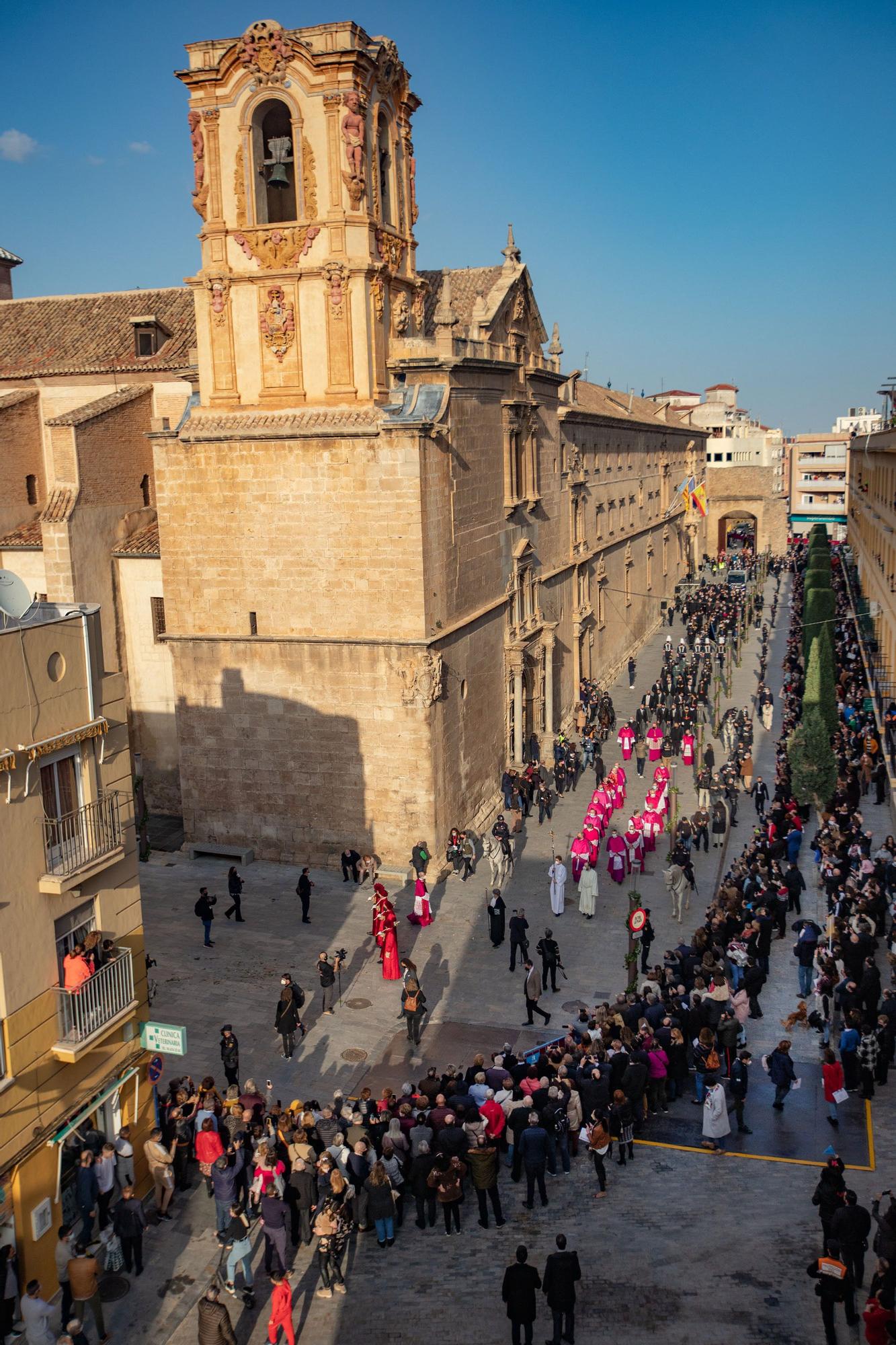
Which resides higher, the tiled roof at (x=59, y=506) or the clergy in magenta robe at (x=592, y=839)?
the tiled roof at (x=59, y=506)

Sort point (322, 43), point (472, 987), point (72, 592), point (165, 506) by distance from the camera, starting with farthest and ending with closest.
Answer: point (72, 592), point (165, 506), point (322, 43), point (472, 987)

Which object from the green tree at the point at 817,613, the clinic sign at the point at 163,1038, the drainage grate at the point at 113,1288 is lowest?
the drainage grate at the point at 113,1288

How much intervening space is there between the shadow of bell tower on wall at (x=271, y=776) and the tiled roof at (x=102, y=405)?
7.50 meters

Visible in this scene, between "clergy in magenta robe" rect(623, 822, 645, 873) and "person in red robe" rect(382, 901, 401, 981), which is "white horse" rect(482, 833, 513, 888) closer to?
"clergy in magenta robe" rect(623, 822, 645, 873)

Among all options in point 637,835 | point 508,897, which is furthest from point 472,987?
point 637,835

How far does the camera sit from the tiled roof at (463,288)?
1164 inches

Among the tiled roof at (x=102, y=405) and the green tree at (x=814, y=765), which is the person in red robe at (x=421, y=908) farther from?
the tiled roof at (x=102, y=405)

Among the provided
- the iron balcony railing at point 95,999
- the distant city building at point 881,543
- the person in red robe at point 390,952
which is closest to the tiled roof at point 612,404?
the distant city building at point 881,543

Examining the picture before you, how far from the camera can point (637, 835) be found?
24.4 metres

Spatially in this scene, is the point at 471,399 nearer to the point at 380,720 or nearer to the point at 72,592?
the point at 380,720

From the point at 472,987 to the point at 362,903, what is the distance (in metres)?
4.30

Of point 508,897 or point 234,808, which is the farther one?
point 234,808

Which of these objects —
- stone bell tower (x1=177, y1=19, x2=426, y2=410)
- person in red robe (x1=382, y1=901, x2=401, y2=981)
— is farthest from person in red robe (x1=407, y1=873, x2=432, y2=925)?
stone bell tower (x1=177, y1=19, x2=426, y2=410)

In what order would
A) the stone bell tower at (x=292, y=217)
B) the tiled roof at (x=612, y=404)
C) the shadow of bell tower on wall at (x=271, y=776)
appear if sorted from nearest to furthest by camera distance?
the stone bell tower at (x=292, y=217)
the shadow of bell tower on wall at (x=271, y=776)
the tiled roof at (x=612, y=404)
